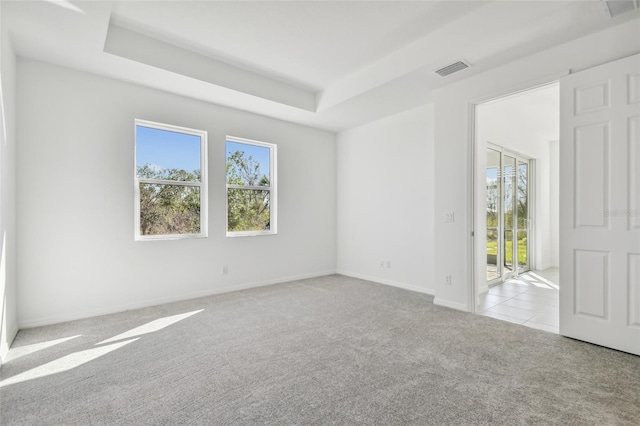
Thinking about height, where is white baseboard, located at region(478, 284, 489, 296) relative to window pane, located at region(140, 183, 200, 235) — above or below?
below

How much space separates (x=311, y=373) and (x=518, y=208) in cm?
551

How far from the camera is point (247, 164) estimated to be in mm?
4969

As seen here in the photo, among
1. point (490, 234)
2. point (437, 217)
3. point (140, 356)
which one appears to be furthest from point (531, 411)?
point (490, 234)

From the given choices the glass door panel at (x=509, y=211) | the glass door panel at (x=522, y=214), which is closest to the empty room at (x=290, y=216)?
the glass door panel at (x=509, y=211)

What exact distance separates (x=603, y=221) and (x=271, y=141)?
4.33m

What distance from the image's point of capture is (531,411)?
1.79 metres

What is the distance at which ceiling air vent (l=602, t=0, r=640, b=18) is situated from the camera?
228 cm

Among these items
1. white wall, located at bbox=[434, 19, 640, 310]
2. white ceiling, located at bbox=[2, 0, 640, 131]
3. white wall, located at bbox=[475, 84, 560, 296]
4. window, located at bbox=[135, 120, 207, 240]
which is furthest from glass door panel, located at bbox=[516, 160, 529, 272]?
window, located at bbox=[135, 120, 207, 240]

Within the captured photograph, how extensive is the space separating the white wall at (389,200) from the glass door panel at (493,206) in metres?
1.41

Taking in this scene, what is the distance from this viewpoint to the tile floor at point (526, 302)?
3.37m

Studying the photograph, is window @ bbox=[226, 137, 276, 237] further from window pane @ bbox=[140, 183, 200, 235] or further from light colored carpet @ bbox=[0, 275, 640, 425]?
light colored carpet @ bbox=[0, 275, 640, 425]

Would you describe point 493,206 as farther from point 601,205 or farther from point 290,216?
point 290,216

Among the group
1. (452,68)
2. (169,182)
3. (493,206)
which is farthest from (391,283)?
(169,182)

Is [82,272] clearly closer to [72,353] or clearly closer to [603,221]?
[72,353]
